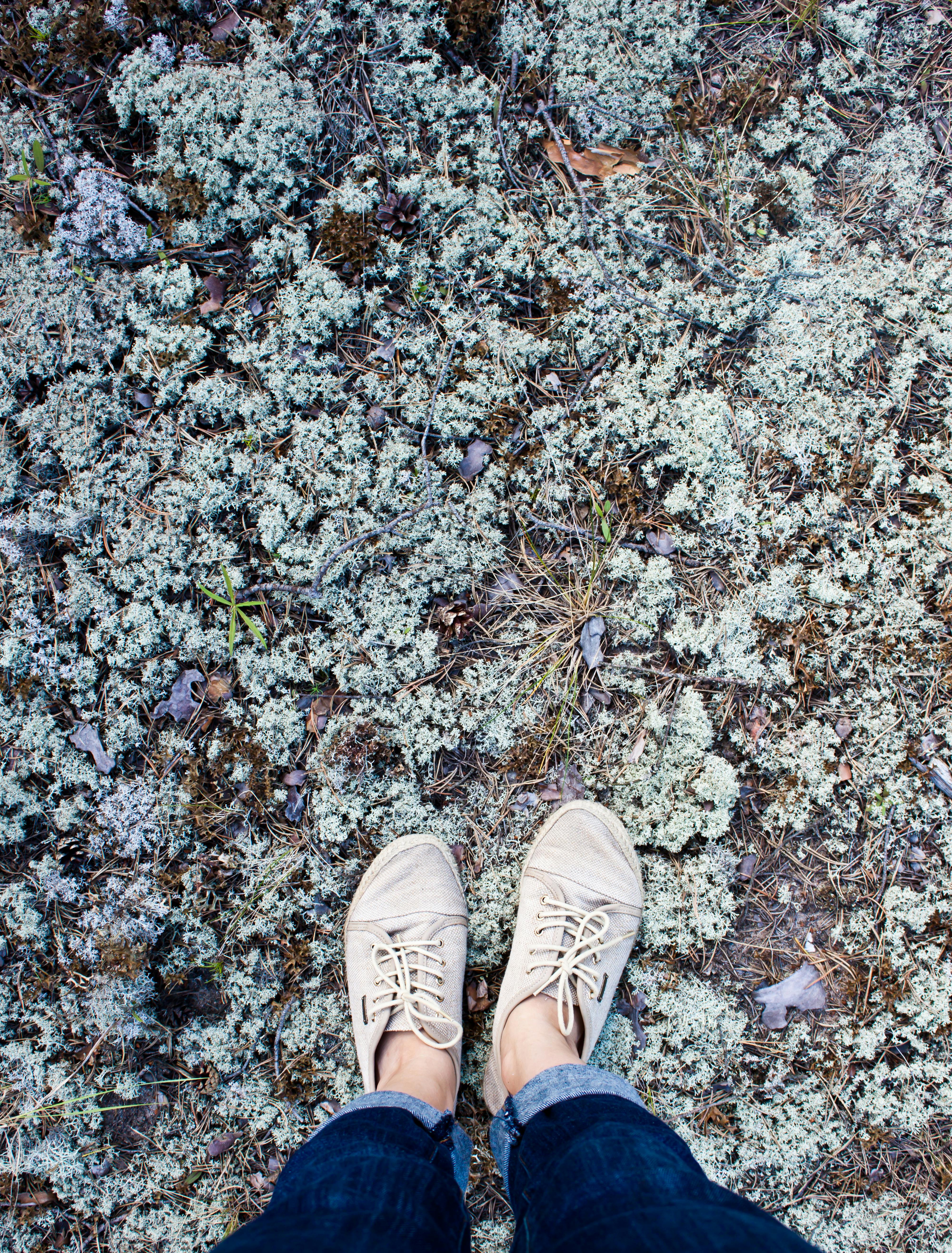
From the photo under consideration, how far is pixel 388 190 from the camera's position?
262cm

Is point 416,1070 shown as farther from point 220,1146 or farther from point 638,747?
point 638,747

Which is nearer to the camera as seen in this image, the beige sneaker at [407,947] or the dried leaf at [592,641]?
the beige sneaker at [407,947]

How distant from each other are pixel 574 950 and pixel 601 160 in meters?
3.02

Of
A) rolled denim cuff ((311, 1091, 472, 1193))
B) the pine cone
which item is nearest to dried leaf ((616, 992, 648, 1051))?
rolled denim cuff ((311, 1091, 472, 1193))

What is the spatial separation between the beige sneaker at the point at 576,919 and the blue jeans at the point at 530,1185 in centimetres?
31

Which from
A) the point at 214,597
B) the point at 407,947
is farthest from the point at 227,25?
the point at 407,947

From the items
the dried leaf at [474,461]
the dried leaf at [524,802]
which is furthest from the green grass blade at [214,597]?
the dried leaf at [524,802]

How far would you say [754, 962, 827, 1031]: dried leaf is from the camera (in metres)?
2.62

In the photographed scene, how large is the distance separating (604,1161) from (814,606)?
1.98m

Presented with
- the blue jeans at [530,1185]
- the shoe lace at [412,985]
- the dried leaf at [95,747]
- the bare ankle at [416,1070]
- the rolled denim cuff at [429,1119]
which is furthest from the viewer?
the dried leaf at [95,747]

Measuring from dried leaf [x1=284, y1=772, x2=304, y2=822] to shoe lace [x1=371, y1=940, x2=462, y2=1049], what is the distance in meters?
0.56

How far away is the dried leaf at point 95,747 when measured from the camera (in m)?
2.58

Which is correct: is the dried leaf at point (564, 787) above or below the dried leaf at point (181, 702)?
below

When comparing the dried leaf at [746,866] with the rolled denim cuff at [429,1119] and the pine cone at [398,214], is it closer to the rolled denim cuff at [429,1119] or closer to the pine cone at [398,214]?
the rolled denim cuff at [429,1119]
